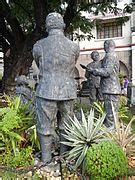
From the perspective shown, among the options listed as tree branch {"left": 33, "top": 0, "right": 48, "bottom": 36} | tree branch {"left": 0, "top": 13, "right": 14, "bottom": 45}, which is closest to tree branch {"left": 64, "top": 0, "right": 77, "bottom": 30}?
tree branch {"left": 33, "top": 0, "right": 48, "bottom": 36}

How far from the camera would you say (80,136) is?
583 centimetres

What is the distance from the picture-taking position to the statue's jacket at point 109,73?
7.29m

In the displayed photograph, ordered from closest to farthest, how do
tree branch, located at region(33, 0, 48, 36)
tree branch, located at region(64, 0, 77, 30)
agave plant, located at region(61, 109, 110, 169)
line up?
agave plant, located at region(61, 109, 110, 169), tree branch, located at region(33, 0, 48, 36), tree branch, located at region(64, 0, 77, 30)

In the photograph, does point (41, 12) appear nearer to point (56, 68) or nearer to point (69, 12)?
point (69, 12)

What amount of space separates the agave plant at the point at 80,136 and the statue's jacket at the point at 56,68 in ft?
1.64

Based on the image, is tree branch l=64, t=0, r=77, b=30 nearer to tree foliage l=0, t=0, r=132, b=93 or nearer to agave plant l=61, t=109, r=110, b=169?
tree foliage l=0, t=0, r=132, b=93

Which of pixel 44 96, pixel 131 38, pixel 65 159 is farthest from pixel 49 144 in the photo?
pixel 131 38

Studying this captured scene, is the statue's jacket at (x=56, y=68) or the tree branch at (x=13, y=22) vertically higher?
the tree branch at (x=13, y=22)

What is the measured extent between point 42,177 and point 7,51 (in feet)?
40.8

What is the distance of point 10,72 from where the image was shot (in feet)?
52.4

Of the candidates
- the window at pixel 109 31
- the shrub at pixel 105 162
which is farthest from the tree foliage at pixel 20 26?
the window at pixel 109 31

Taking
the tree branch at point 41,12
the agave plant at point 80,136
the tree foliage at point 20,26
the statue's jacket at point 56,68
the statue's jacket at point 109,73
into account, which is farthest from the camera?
the tree foliage at point 20,26

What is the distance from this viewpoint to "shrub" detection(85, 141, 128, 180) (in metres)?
4.94

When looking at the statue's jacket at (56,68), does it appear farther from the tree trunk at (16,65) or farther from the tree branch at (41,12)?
the tree trunk at (16,65)
